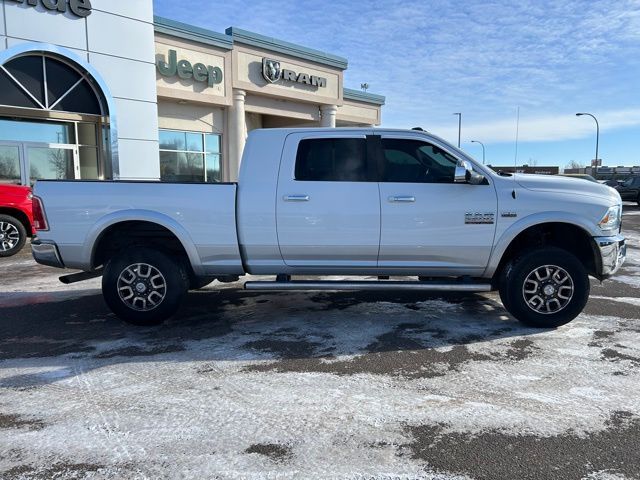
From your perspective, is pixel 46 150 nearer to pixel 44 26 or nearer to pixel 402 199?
pixel 44 26

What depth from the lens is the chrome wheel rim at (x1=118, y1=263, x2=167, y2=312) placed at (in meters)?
5.45

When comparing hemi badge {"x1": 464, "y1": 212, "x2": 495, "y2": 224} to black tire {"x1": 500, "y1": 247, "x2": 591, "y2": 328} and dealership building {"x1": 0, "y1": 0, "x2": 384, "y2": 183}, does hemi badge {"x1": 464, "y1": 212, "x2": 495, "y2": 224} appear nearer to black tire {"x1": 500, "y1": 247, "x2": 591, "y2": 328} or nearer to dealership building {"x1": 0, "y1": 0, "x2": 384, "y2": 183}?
black tire {"x1": 500, "y1": 247, "x2": 591, "y2": 328}

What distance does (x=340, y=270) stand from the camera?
18.1 ft

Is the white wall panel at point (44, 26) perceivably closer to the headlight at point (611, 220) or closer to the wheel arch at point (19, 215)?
the wheel arch at point (19, 215)

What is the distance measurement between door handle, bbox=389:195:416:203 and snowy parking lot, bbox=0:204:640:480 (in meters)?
1.42

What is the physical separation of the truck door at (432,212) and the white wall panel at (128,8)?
12.3m

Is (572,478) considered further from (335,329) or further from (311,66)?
(311,66)

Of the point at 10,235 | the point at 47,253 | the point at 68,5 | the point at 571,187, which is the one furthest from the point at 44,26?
the point at 571,187

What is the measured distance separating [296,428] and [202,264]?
2.67 m

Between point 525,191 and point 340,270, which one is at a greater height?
point 525,191

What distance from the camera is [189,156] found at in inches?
A: 824

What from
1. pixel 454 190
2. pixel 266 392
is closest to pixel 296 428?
pixel 266 392

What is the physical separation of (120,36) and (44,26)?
6.72 feet

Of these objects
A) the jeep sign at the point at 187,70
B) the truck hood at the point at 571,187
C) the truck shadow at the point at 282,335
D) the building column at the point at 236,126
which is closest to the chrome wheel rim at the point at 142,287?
the truck shadow at the point at 282,335
